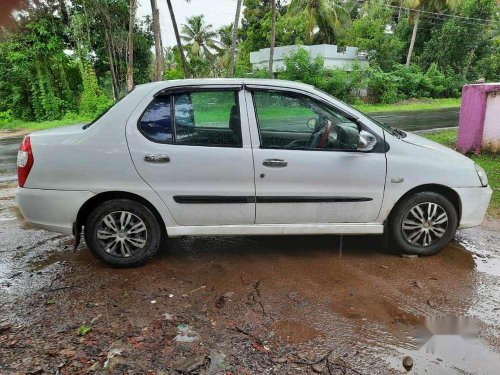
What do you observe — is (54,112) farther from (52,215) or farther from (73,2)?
(52,215)

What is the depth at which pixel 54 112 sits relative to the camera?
21.1m

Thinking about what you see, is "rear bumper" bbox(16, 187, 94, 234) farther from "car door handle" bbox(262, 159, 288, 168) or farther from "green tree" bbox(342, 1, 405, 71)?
"green tree" bbox(342, 1, 405, 71)

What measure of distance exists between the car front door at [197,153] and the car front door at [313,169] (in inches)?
5.4

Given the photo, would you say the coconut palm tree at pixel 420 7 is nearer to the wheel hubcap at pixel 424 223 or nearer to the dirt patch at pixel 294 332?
the wheel hubcap at pixel 424 223

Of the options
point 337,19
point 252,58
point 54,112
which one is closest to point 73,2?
point 54,112

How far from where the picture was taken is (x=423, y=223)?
4.00 metres

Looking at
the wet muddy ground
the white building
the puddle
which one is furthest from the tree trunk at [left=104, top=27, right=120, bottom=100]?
the puddle

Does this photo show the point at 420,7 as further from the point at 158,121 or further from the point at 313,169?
the point at 158,121

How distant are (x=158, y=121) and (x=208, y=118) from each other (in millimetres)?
468

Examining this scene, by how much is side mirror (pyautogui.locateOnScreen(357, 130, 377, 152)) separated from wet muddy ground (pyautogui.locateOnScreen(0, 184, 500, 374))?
44.5 inches

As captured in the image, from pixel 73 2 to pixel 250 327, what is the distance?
69.9ft

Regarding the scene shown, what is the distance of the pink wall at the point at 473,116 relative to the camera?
7.82m

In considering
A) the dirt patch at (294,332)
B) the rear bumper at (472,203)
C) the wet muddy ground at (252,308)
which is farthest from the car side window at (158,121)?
the rear bumper at (472,203)

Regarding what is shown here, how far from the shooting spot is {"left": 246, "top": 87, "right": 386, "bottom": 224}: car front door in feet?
12.2
